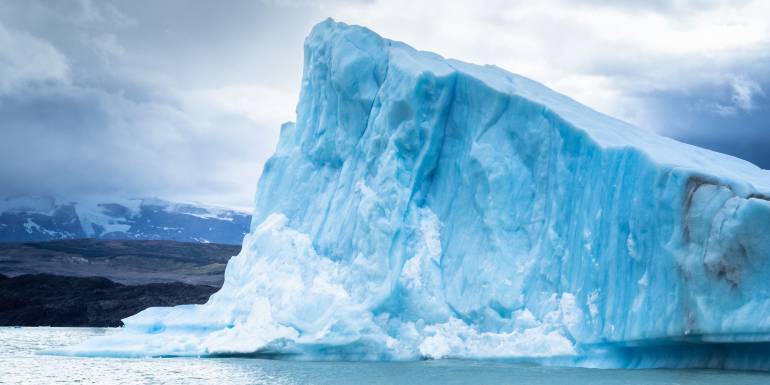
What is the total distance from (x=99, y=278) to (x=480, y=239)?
37.7 meters

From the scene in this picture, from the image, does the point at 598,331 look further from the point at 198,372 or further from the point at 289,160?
the point at 289,160

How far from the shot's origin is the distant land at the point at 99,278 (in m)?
42.1

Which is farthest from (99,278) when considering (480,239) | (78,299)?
(480,239)

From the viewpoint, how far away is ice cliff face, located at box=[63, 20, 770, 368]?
11.6m

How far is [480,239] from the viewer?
48.7 ft

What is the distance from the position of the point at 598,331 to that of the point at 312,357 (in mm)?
4904

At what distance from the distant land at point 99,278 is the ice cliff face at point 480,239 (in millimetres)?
26621

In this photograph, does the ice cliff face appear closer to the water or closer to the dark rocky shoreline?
the water

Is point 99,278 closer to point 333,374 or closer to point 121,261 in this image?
point 121,261

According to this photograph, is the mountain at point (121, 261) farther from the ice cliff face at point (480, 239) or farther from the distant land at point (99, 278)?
the ice cliff face at point (480, 239)

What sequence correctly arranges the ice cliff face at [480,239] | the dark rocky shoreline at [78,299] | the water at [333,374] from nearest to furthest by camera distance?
the water at [333,374] → the ice cliff face at [480,239] → the dark rocky shoreline at [78,299]

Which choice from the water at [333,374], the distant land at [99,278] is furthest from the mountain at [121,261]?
the water at [333,374]

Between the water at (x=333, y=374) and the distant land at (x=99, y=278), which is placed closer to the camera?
the water at (x=333, y=374)

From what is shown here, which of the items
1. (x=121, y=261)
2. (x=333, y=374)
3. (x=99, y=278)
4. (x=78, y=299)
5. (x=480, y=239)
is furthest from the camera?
(x=121, y=261)
